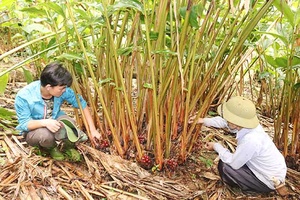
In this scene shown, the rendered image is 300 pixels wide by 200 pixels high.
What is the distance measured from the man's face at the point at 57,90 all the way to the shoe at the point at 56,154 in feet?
0.80

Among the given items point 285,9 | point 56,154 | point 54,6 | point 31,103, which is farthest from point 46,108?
point 285,9

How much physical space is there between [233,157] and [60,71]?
806mm

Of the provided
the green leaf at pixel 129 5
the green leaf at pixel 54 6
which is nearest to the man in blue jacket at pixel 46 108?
the green leaf at pixel 54 6

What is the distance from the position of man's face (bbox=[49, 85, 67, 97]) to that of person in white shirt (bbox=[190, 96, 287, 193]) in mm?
582

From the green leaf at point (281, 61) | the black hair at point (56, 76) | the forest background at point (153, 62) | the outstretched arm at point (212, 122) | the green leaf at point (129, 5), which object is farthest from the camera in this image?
the green leaf at point (281, 61)

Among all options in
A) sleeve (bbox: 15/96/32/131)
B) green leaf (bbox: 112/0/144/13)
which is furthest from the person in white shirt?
sleeve (bbox: 15/96/32/131)

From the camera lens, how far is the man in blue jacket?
1.39m

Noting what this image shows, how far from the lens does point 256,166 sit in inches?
59.5

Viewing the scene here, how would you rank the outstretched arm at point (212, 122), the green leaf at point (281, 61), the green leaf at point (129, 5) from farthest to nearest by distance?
the green leaf at point (281, 61) → the outstretched arm at point (212, 122) → the green leaf at point (129, 5)

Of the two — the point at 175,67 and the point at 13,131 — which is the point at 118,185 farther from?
the point at 13,131

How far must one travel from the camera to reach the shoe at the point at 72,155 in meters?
1.46

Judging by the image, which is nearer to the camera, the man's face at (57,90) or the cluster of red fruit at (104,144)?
the man's face at (57,90)

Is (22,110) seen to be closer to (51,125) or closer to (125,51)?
(51,125)

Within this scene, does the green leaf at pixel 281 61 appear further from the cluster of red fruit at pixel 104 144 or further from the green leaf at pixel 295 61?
the cluster of red fruit at pixel 104 144
